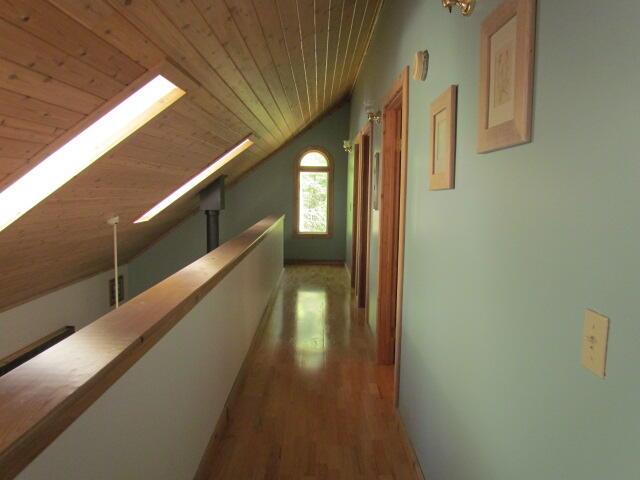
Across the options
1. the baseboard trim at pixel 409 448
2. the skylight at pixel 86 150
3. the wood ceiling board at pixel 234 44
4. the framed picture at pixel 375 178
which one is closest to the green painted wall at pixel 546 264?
the baseboard trim at pixel 409 448

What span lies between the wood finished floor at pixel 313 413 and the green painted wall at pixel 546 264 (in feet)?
1.90

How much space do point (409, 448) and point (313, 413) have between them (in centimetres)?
62

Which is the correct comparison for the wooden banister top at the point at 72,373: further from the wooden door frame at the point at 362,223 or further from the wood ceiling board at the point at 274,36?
the wooden door frame at the point at 362,223

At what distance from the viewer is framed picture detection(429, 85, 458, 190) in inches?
62.1

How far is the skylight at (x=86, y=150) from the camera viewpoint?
2.22 meters

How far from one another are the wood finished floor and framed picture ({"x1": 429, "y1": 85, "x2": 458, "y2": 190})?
4.43 ft

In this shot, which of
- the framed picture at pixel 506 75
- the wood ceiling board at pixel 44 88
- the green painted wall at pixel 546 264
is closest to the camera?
the green painted wall at pixel 546 264

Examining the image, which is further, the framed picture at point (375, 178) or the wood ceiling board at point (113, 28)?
the framed picture at point (375, 178)

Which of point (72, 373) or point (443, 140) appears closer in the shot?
point (72, 373)

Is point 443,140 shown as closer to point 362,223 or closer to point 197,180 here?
point 197,180

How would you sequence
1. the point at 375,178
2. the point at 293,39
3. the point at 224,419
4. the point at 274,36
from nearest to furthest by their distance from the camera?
1. the point at 274,36
2. the point at 224,419
3. the point at 293,39
4. the point at 375,178

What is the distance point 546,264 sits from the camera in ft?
3.11

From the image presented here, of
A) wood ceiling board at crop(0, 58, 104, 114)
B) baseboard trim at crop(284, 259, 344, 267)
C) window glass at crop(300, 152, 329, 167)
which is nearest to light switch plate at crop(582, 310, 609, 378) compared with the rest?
wood ceiling board at crop(0, 58, 104, 114)

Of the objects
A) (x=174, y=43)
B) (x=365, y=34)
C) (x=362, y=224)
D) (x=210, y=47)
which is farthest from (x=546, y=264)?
(x=362, y=224)
